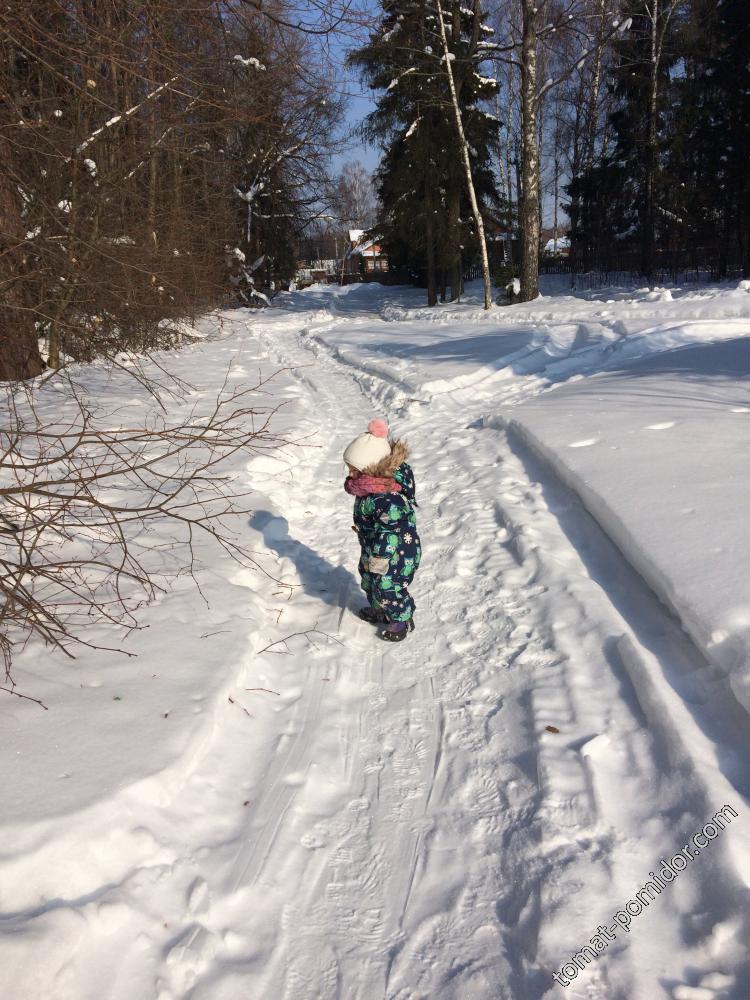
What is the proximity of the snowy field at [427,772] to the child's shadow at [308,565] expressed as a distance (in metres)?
0.02

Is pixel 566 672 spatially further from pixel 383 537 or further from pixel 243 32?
pixel 243 32

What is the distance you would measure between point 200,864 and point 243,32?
19.1ft

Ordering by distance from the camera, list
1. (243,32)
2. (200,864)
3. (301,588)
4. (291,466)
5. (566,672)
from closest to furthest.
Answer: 1. (200,864)
2. (566,672)
3. (301,588)
4. (243,32)
5. (291,466)

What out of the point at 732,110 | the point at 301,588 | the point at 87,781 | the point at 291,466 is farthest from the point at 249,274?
the point at 87,781

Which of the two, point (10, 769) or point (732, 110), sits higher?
point (732, 110)

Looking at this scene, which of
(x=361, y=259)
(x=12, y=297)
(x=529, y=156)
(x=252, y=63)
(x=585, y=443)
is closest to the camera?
(x=12, y=297)

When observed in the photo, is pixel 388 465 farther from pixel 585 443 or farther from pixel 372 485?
pixel 585 443

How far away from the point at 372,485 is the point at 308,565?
4.34 feet

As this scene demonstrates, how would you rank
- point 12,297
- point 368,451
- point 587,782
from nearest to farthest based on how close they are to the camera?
point 587,782 < point 368,451 < point 12,297

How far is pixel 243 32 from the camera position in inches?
204

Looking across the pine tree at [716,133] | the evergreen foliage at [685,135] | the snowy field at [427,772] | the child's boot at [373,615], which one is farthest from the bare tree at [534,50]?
the child's boot at [373,615]

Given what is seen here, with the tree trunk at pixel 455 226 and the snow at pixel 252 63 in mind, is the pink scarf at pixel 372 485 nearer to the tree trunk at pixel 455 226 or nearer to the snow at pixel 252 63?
the snow at pixel 252 63

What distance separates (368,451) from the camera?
3658 mm

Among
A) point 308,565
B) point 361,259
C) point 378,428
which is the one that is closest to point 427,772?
point 378,428
